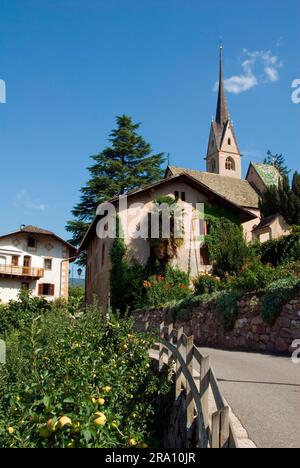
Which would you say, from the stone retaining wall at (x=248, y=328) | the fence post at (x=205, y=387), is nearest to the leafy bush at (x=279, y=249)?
the stone retaining wall at (x=248, y=328)

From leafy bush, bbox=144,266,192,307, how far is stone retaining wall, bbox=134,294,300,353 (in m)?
3.78

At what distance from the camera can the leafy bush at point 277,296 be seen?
10773 millimetres

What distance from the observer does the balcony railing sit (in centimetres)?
3956

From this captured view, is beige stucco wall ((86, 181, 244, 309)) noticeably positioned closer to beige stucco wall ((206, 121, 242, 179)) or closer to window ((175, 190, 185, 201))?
window ((175, 190, 185, 201))

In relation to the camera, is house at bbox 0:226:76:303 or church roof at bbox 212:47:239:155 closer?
house at bbox 0:226:76:303

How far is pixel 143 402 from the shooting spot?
23.9ft

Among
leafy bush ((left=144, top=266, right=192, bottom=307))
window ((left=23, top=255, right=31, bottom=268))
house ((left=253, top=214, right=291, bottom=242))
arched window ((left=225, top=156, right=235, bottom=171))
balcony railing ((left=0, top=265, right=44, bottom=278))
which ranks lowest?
leafy bush ((left=144, top=266, right=192, bottom=307))

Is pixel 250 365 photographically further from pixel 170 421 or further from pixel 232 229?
pixel 232 229

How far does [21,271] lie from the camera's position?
4028 cm

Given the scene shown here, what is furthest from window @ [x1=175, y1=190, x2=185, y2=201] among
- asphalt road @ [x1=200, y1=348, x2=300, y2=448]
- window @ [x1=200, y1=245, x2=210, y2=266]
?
asphalt road @ [x1=200, y1=348, x2=300, y2=448]

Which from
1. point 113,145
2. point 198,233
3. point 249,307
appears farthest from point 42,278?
point 249,307

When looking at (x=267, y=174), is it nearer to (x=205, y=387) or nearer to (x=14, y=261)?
(x=14, y=261)

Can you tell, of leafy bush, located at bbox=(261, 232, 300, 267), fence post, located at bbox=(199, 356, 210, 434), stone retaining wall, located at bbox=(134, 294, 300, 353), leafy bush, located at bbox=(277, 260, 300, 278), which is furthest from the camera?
leafy bush, located at bbox=(261, 232, 300, 267)

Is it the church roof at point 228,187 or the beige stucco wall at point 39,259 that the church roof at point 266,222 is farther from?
the beige stucco wall at point 39,259
